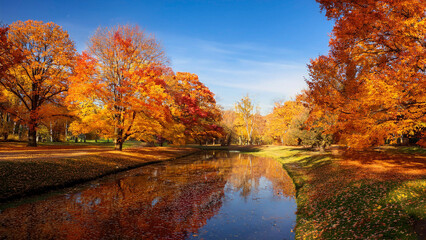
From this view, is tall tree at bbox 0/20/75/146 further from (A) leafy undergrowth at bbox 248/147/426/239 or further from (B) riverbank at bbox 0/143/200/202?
(A) leafy undergrowth at bbox 248/147/426/239

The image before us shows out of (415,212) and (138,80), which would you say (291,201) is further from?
(138,80)

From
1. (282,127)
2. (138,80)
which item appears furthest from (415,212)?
(282,127)

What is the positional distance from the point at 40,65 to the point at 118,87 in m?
12.1

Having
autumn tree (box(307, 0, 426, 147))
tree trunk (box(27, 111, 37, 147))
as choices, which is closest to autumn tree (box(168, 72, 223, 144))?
tree trunk (box(27, 111, 37, 147))

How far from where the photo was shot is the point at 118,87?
27.2 meters

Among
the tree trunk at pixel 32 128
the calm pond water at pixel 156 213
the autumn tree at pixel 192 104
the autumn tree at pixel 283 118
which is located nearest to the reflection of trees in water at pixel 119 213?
the calm pond water at pixel 156 213

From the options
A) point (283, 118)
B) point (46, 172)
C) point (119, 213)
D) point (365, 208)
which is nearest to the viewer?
point (365, 208)

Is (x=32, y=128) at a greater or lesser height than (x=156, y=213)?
greater

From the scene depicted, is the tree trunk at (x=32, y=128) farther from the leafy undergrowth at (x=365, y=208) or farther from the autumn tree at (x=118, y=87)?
the leafy undergrowth at (x=365, y=208)

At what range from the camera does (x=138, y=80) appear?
28016 mm

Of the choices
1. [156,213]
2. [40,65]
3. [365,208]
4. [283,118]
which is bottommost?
[156,213]

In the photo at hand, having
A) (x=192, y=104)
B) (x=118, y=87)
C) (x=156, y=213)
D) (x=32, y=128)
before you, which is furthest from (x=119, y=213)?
(x=192, y=104)

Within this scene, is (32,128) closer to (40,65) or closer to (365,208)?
(40,65)

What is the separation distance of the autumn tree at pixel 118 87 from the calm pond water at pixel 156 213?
11414 millimetres
